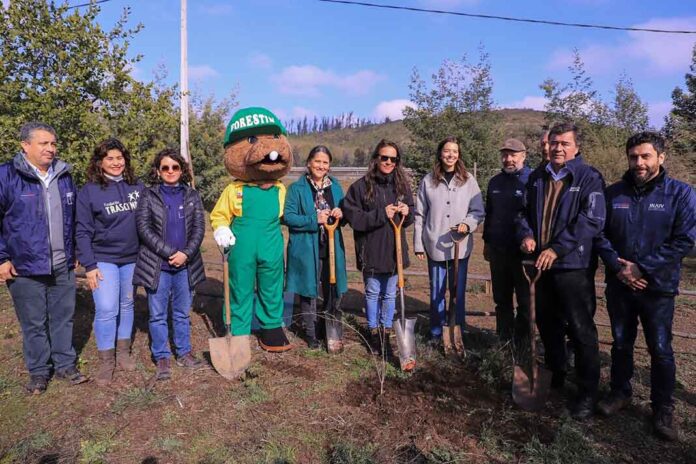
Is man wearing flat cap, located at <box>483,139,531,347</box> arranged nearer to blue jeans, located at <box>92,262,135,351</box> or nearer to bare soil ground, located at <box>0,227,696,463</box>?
bare soil ground, located at <box>0,227,696,463</box>

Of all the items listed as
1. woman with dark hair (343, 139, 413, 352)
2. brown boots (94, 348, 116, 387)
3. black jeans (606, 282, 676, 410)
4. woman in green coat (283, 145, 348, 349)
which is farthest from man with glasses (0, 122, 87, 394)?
black jeans (606, 282, 676, 410)

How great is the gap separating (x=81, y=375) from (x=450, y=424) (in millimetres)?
3037

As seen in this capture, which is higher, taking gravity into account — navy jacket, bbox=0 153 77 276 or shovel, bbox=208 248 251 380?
navy jacket, bbox=0 153 77 276

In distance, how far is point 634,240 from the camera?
3.24 meters

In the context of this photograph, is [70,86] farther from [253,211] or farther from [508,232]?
[508,232]

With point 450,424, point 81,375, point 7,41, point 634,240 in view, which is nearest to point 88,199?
point 81,375

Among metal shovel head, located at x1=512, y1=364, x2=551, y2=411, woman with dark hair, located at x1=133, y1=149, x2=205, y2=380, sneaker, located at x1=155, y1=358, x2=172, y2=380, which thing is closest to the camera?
metal shovel head, located at x1=512, y1=364, x2=551, y2=411

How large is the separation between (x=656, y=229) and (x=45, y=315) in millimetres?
4570

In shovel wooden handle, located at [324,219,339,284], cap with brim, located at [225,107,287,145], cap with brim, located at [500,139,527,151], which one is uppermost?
cap with brim, located at [225,107,287,145]

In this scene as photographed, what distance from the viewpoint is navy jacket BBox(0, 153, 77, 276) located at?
361 cm

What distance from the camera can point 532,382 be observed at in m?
3.57

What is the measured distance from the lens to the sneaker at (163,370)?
410 centimetres

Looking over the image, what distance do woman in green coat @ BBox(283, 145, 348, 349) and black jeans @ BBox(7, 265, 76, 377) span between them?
186 cm

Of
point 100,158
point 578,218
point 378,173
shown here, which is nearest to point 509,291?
point 578,218
